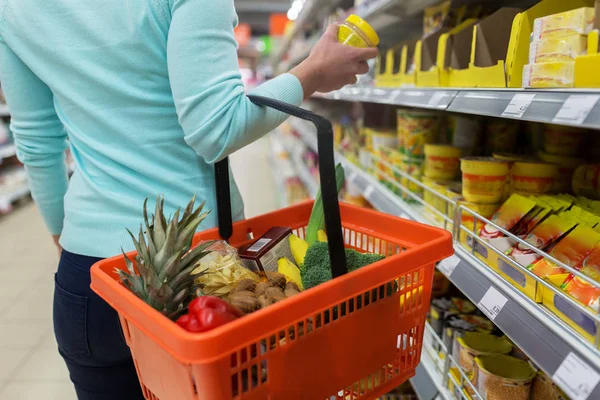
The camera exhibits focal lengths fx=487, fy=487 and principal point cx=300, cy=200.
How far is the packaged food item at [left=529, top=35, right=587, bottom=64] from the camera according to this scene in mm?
876

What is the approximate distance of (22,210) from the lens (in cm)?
543

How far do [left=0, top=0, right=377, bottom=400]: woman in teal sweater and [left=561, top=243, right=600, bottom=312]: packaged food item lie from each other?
624 mm

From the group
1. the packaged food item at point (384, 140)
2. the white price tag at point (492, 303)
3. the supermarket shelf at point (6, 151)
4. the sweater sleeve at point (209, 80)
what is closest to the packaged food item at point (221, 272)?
the sweater sleeve at point (209, 80)

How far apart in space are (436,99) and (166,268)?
88 centimetres

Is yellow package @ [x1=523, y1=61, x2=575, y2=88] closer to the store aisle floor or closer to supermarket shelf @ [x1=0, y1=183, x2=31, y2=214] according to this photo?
the store aisle floor

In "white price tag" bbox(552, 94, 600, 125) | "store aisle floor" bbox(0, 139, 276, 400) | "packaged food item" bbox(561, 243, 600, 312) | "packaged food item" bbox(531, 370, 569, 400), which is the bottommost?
"store aisle floor" bbox(0, 139, 276, 400)

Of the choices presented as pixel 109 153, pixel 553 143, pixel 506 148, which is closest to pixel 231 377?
pixel 109 153

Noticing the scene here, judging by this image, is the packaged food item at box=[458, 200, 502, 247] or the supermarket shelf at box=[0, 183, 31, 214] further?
the supermarket shelf at box=[0, 183, 31, 214]

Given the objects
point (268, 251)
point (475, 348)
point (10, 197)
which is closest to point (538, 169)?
point (475, 348)

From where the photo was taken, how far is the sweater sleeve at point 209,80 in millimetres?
840

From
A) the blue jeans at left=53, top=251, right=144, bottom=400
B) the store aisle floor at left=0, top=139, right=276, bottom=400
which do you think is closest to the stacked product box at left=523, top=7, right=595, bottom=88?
the blue jeans at left=53, top=251, right=144, bottom=400

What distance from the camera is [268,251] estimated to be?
1030mm

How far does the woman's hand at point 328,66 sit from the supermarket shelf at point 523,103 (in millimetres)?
272

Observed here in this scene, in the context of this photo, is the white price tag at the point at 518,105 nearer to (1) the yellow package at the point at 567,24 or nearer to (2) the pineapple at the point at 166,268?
(1) the yellow package at the point at 567,24
